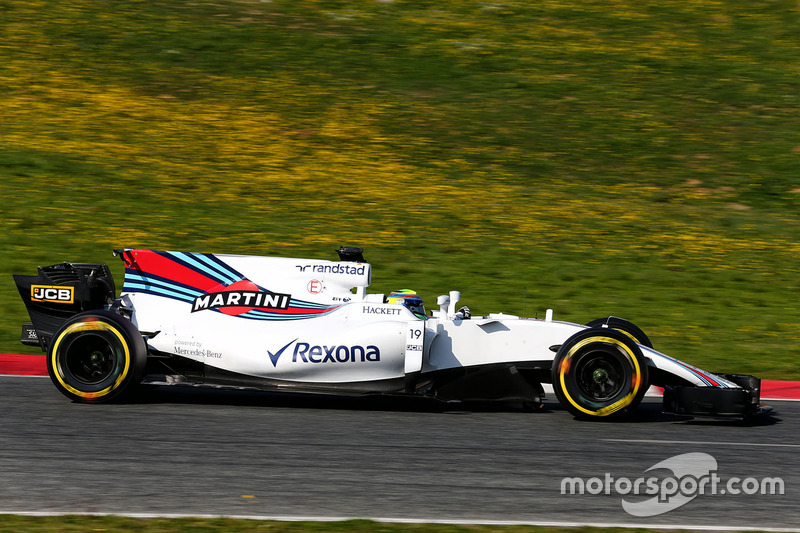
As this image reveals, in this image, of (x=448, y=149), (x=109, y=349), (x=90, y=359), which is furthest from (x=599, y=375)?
Answer: (x=448, y=149)

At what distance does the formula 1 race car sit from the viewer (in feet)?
24.8

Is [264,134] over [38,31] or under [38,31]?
under

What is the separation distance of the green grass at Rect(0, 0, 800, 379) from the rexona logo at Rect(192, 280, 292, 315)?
4.15 metres

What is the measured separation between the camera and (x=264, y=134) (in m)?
21.1

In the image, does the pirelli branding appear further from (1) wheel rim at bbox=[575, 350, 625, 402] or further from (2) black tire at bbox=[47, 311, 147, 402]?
(1) wheel rim at bbox=[575, 350, 625, 402]

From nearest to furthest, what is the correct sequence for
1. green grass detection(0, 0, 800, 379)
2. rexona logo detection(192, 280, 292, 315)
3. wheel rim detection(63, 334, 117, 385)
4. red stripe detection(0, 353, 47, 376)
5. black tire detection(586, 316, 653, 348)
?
wheel rim detection(63, 334, 117, 385) → rexona logo detection(192, 280, 292, 315) → black tire detection(586, 316, 653, 348) → red stripe detection(0, 353, 47, 376) → green grass detection(0, 0, 800, 379)

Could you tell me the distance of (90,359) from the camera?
307 inches

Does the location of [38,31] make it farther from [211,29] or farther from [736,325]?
[736,325]

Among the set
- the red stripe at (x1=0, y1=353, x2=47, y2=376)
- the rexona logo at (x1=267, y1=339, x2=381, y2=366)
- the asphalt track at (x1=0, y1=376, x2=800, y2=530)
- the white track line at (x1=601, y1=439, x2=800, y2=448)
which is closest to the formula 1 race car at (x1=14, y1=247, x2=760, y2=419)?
the rexona logo at (x1=267, y1=339, x2=381, y2=366)

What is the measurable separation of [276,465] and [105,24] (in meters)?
23.2

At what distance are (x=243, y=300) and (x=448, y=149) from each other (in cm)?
1364

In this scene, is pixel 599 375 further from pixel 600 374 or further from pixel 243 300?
pixel 243 300

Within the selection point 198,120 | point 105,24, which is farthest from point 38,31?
point 198,120

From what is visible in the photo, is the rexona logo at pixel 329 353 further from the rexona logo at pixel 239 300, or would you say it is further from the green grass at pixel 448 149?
the green grass at pixel 448 149
